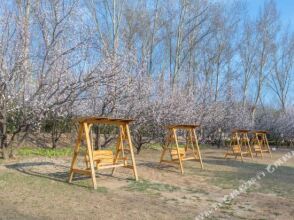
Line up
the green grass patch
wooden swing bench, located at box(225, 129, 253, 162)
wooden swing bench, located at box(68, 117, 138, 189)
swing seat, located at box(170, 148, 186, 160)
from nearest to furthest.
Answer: wooden swing bench, located at box(68, 117, 138, 189) < the green grass patch < swing seat, located at box(170, 148, 186, 160) < wooden swing bench, located at box(225, 129, 253, 162)

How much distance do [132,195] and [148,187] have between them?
0.89 metres

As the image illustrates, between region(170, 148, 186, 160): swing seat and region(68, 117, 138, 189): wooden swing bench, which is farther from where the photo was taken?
region(170, 148, 186, 160): swing seat

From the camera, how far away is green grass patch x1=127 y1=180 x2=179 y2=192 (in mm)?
7627

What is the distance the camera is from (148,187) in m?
7.88

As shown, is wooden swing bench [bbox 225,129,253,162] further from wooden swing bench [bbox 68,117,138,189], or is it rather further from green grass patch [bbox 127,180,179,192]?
wooden swing bench [bbox 68,117,138,189]

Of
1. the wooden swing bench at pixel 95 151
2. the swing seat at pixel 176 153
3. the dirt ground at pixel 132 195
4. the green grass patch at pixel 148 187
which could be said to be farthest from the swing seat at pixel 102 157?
the swing seat at pixel 176 153

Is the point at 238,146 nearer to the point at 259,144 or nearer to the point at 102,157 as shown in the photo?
the point at 259,144

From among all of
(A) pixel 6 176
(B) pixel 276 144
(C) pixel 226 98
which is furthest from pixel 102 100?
(B) pixel 276 144

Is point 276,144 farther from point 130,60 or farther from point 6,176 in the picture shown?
point 6,176

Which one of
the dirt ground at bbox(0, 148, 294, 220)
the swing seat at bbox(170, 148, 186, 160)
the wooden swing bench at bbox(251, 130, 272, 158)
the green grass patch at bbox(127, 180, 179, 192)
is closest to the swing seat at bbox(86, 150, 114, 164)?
the dirt ground at bbox(0, 148, 294, 220)

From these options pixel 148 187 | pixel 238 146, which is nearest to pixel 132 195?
pixel 148 187

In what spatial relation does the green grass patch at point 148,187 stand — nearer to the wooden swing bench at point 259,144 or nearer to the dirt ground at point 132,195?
the dirt ground at point 132,195

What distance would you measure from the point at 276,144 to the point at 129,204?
95.5 feet

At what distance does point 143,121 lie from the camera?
1495cm
